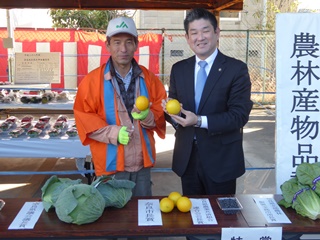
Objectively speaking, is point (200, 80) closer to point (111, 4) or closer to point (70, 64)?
point (111, 4)

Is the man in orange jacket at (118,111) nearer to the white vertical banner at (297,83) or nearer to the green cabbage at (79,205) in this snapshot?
the green cabbage at (79,205)

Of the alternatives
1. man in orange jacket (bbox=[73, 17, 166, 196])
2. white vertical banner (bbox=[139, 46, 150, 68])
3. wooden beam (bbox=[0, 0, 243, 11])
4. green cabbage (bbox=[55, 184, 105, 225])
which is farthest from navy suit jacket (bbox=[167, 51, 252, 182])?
white vertical banner (bbox=[139, 46, 150, 68])

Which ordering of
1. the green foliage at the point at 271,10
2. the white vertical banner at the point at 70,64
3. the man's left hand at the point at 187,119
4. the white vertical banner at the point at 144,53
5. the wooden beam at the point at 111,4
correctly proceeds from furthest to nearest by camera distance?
the green foliage at the point at 271,10
the white vertical banner at the point at 70,64
the white vertical banner at the point at 144,53
the wooden beam at the point at 111,4
the man's left hand at the point at 187,119

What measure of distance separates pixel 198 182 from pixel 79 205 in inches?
38.4

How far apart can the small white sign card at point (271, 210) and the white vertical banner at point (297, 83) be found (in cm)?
32

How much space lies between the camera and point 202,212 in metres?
2.16

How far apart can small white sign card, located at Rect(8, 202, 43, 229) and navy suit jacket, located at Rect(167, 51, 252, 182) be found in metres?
0.97

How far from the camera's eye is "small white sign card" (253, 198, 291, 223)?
210cm

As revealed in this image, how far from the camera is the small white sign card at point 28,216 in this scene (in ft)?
6.54

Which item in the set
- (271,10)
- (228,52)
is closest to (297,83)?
(271,10)

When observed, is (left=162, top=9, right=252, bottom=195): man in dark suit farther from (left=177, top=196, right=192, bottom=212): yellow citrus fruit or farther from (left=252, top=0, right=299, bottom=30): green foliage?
(left=252, top=0, right=299, bottom=30): green foliage

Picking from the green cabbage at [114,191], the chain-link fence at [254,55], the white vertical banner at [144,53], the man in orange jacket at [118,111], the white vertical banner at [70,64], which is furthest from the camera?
the chain-link fence at [254,55]

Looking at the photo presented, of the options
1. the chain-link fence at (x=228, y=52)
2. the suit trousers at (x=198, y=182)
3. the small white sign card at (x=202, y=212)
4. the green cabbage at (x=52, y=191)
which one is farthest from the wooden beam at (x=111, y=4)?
the chain-link fence at (x=228, y=52)

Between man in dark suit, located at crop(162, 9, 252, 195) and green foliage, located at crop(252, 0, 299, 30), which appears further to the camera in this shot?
green foliage, located at crop(252, 0, 299, 30)
